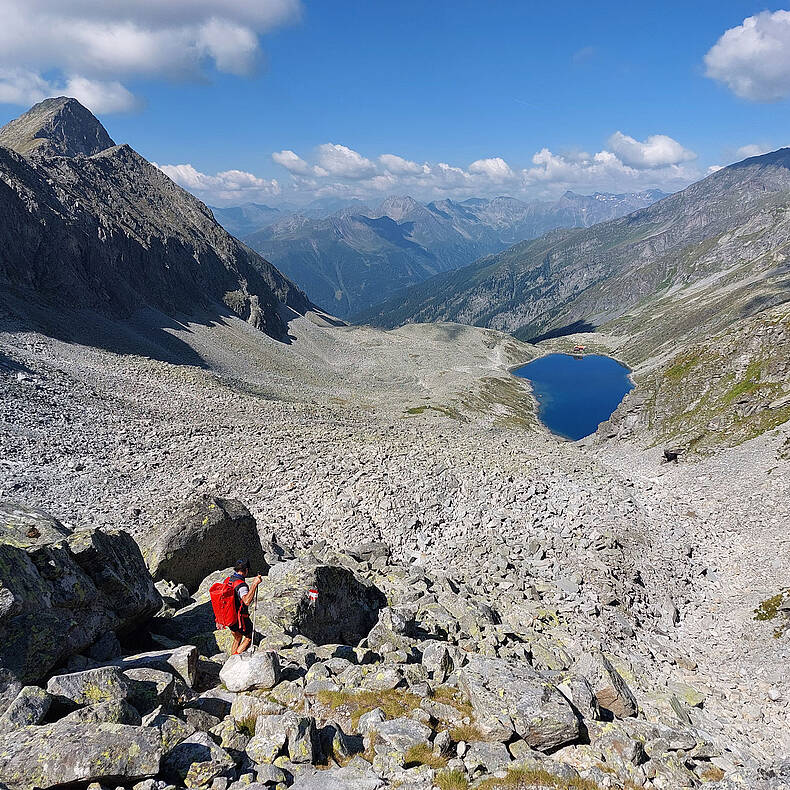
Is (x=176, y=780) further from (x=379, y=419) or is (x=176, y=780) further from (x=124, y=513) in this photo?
(x=379, y=419)

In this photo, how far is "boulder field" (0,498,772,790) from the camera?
29.5ft

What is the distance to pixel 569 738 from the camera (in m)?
12.6

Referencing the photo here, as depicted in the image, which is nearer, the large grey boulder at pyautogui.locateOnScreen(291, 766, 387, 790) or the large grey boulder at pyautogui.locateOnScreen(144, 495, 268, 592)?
the large grey boulder at pyautogui.locateOnScreen(291, 766, 387, 790)

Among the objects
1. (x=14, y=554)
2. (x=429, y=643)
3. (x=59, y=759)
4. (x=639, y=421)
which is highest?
(x=639, y=421)

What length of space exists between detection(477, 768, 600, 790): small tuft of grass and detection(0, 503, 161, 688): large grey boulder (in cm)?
1025

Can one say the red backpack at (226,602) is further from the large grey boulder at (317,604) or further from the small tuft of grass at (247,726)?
the small tuft of grass at (247,726)

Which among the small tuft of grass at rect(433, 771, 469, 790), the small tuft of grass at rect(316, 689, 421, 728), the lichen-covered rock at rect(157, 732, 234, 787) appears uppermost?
the lichen-covered rock at rect(157, 732, 234, 787)

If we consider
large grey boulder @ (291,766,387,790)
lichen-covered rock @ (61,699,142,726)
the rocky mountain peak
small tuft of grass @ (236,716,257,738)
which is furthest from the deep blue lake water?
the rocky mountain peak

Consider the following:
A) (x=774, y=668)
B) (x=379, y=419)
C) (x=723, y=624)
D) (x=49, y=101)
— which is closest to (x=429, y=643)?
(x=774, y=668)

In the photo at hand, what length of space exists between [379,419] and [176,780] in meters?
50.5

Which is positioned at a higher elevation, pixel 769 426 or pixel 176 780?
pixel 769 426

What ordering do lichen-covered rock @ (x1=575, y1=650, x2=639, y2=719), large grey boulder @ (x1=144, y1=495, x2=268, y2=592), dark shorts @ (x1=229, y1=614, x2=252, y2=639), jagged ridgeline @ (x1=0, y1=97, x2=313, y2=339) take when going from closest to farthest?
1. dark shorts @ (x1=229, y1=614, x2=252, y2=639)
2. lichen-covered rock @ (x1=575, y1=650, x2=639, y2=719)
3. large grey boulder @ (x1=144, y1=495, x2=268, y2=592)
4. jagged ridgeline @ (x1=0, y1=97, x2=313, y2=339)

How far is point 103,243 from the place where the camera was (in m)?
101

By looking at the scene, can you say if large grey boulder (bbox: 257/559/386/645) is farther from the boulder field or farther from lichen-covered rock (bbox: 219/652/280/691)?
lichen-covered rock (bbox: 219/652/280/691)
